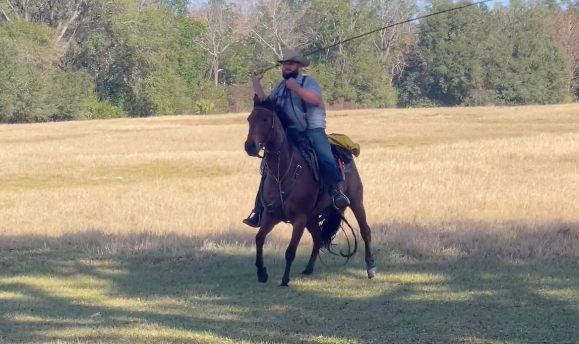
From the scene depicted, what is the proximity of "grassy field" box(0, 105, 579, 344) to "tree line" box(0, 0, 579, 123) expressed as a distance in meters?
44.1

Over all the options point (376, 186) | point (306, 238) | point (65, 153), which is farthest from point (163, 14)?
point (306, 238)

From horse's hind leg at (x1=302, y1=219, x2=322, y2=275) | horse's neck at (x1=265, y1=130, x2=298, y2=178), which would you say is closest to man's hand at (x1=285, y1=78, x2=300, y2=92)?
horse's neck at (x1=265, y1=130, x2=298, y2=178)

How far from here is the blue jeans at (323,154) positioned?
1031 cm

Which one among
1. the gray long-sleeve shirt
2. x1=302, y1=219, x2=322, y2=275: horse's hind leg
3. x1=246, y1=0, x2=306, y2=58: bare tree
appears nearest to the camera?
the gray long-sleeve shirt

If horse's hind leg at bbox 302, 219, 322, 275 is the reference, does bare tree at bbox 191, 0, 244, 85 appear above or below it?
above

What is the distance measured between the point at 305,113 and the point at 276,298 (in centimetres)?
218

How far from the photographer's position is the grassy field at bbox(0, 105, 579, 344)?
7.93 m

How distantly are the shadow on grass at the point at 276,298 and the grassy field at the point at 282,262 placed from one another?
3cm

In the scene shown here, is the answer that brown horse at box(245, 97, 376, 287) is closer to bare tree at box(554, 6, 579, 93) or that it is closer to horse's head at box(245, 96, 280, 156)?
horse's head at box(245, 96, 280, 156)

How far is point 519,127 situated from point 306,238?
3541 centimetres

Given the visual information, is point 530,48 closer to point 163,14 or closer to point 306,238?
point 163,14

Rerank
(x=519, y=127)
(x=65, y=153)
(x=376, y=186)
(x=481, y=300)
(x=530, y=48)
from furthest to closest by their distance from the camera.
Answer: (x=530, y=48), (x=519, y=127), (x=65, y=153), (x=376, y=186), (x=481, y=300)

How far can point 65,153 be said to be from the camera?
3534 cm

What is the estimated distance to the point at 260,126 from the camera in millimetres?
9539
